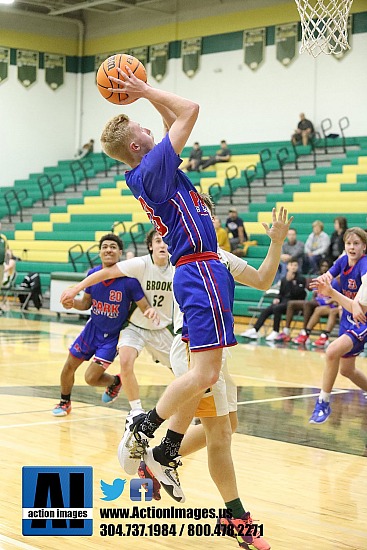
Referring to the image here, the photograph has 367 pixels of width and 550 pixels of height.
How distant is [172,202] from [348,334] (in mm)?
3578

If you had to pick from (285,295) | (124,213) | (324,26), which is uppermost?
(324,26)

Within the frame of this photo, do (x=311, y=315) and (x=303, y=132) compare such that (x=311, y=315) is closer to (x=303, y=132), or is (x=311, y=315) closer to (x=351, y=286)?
(x=351, y=286)

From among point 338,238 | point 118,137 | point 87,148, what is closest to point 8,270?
point 338,238

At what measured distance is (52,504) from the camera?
4219 millimetres

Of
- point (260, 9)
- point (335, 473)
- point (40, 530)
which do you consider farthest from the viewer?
point (260, 9)

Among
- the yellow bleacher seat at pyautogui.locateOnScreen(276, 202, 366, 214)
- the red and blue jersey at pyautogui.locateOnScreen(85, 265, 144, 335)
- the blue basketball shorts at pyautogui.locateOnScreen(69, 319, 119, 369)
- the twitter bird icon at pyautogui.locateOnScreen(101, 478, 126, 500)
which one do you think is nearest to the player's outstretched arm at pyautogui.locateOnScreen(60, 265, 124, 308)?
the red and blue jersey at pyautogui.locateOnScreen(85, 265, 144, 335)

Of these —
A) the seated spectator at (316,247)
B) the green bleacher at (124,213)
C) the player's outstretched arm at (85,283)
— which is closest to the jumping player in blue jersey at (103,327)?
the player's outstretched arm at (85,283)

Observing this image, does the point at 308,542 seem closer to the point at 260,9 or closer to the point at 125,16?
the point at 260,9

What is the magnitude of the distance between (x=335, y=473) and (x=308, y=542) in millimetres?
1478

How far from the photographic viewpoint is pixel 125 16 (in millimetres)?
26906

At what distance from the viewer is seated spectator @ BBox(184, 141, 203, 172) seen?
21.9m

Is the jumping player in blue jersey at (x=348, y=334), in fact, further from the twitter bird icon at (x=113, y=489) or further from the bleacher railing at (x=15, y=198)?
the bleacher railing at (x=15, y=198)

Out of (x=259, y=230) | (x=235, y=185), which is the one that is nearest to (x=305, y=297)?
(x=259, y=230)

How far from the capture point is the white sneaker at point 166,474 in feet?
12.7
